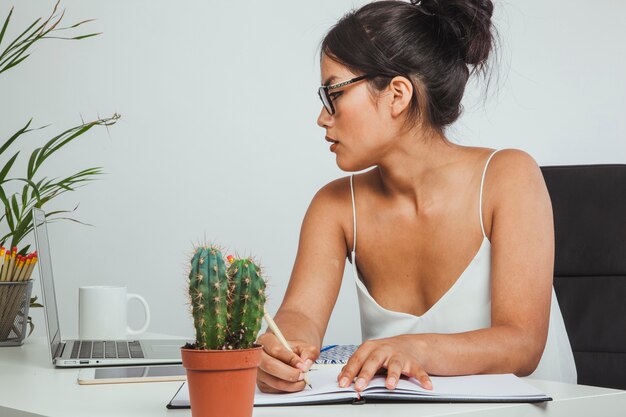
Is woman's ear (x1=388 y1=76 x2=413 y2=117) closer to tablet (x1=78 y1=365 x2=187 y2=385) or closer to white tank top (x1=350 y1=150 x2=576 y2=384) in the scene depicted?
white tank top (x1=350 y1=150 x2=576 y2=384)

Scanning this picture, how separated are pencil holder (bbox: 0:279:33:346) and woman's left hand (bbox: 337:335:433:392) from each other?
32.1 inches

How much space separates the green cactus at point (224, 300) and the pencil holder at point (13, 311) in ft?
2.96

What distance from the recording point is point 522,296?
4.24 ft

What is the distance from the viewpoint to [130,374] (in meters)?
1.07

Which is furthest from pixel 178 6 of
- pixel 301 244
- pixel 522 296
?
pixel 522 296

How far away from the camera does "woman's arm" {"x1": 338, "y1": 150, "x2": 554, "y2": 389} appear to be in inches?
37.6

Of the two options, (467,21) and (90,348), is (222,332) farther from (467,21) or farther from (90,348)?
(467,21)

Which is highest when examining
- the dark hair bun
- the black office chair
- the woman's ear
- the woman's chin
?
the dark hair bun

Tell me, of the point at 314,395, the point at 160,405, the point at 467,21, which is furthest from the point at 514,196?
the point at 160,405

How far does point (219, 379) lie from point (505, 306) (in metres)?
0.69

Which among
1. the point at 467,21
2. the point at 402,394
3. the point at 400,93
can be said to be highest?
the point at 467,21

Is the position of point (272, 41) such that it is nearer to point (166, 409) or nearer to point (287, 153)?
point (287, 153)

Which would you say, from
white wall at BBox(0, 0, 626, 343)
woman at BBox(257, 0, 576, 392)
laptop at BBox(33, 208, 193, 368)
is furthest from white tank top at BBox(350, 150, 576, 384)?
white wall at BBox(0, 0, 626, 343)

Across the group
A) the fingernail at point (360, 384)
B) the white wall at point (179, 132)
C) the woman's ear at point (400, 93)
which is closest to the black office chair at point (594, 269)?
the white wall at point (179, 132)
